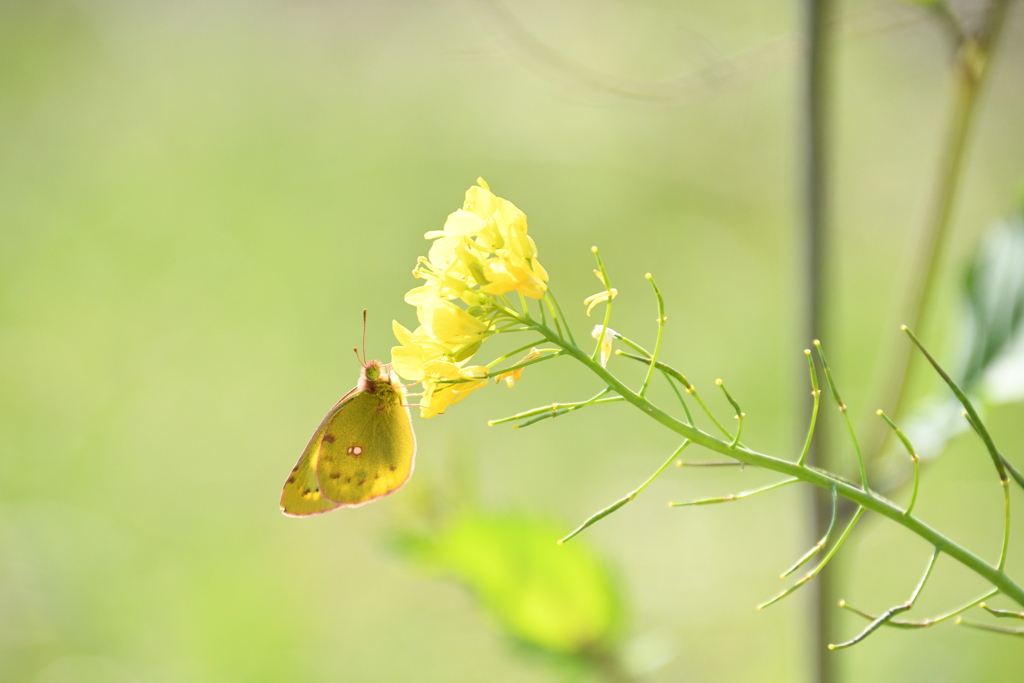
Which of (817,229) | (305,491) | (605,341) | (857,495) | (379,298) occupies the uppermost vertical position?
(379,298)

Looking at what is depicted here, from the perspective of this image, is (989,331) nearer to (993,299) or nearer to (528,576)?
(993,299)

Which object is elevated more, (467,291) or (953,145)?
(953,145)

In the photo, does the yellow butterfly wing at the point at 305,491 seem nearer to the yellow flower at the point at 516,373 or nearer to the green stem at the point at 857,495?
the yellow flower at the point at 516,373

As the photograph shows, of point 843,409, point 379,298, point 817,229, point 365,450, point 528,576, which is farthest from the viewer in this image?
point 379,298

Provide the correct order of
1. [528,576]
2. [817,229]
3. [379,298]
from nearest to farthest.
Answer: [817,229]
[528,576]
[379,298]

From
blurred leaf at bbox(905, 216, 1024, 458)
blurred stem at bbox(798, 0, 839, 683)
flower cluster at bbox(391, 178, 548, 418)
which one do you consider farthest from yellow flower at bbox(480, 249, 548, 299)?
blurred leaf at bbox(905, 216, 1024, 458)

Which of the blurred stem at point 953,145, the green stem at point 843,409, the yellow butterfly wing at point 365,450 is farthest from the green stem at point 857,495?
the blurred stem at point 953,145

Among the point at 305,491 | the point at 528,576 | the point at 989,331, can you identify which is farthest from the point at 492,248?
the point at 989,331

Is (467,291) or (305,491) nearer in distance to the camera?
(467,291)
